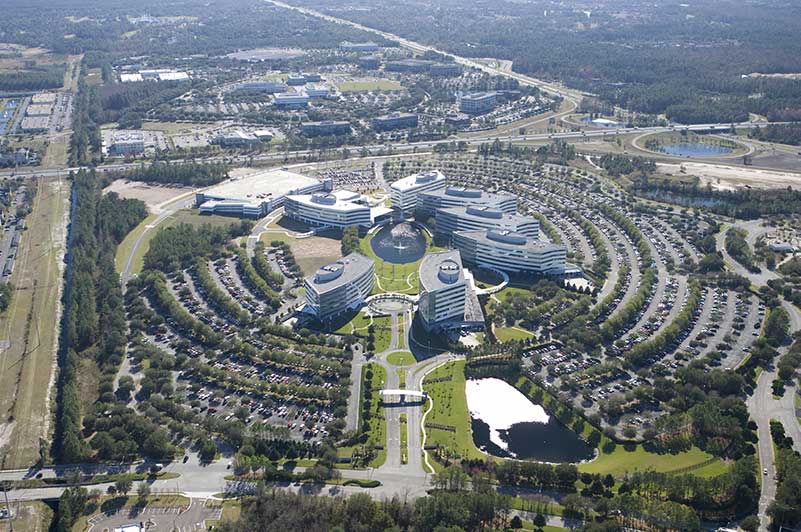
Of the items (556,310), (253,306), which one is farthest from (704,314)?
(253,306)

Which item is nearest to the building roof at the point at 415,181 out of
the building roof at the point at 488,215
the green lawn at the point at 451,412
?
the building roof at the point at 488,215

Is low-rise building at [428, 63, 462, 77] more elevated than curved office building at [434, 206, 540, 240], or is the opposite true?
curved office building at [434, 206, 540, 240]

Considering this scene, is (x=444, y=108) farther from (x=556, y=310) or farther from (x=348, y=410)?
(x=348, y=410)

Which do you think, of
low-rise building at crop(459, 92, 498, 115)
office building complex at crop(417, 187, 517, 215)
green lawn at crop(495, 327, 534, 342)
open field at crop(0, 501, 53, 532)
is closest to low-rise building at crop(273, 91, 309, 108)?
low-rise building at crop(459, 92, 498, 115)

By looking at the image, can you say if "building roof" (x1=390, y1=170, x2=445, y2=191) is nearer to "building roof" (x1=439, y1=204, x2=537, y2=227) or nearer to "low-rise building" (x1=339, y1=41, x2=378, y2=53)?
"building roof" (x1=439, y1=204, x2=537, y2=227)

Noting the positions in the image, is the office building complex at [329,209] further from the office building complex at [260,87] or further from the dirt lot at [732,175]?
the office building complex at [260,87]

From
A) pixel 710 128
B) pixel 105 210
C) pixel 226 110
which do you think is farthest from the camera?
pixel 226 110

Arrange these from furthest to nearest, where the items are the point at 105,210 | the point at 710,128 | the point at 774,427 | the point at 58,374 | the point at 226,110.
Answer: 1. the point at 226,110
2. the point at 710,128
3. the point at 105,210
4. the point at 58,374
5. the point at 774,427
